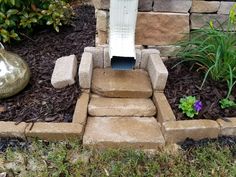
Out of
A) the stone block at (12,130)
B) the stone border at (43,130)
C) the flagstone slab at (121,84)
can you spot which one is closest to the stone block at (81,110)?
the stone border at (43,130)

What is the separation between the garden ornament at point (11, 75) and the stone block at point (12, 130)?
0.34m

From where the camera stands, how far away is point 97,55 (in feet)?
8.45

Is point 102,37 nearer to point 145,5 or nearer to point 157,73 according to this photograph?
point 145,5

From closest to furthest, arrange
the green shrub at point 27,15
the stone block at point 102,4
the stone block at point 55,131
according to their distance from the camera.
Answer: the stone block at point 55,131 → the stone block at point 102,4 → the green shrub at point 27,15

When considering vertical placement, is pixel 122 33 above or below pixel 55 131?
above

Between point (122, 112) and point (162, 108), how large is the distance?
316 millimetres

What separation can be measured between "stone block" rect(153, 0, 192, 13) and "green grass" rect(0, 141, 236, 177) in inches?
48.8

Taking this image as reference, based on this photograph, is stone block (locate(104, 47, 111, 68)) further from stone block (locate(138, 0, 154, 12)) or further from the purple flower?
the purple flower

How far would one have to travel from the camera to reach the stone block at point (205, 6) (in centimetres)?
256

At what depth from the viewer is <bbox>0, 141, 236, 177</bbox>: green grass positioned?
1.85 metres

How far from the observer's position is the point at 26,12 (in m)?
3.03

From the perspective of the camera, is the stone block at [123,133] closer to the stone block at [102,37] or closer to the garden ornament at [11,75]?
the garden ornament at [11,75]

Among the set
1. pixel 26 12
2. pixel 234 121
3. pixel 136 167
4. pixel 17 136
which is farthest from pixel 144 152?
pixel 26 12

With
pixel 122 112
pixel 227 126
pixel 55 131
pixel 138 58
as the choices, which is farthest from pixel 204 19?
pixel 55 131
